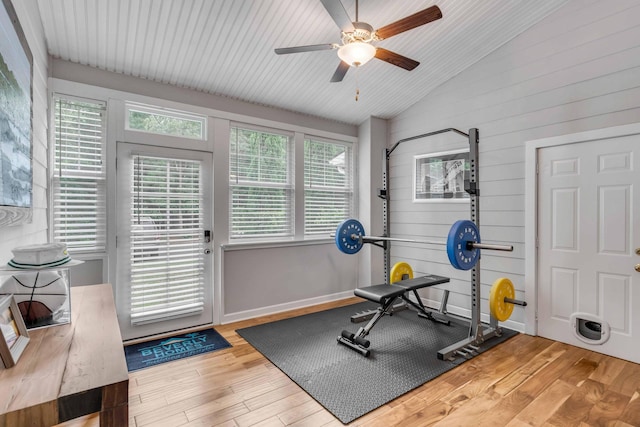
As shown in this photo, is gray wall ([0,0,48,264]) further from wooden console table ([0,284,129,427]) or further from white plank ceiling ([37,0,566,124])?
wooden console table ([0,284,129,427])

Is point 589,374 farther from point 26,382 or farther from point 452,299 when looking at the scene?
point 26,382

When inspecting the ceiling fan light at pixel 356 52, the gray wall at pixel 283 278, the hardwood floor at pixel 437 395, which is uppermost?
the ceiling fan light at pixel 356 52

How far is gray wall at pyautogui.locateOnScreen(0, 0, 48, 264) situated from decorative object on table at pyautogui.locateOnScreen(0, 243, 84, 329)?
1.08 ft

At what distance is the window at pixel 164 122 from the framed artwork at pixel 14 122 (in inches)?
56.1

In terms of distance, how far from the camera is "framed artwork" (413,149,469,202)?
3916mm

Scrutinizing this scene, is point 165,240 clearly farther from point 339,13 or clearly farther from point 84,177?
point 339,13

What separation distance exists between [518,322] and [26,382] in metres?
3.99

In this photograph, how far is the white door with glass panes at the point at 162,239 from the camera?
10.4 feet

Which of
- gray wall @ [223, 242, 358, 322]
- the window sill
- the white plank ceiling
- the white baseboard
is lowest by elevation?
the white baseboard

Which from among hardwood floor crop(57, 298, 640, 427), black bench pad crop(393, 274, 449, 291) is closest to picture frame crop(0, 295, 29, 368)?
hardwood floor crop(57, 298, 640, 427)

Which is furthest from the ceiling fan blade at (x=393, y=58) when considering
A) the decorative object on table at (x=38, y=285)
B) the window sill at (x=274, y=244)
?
the window sill at (x=274, y=244)

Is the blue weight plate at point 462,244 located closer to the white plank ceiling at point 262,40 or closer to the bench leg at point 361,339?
the bench leg at point 361,339

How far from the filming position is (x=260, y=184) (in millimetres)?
4035

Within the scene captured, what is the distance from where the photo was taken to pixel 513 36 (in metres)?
3.43
